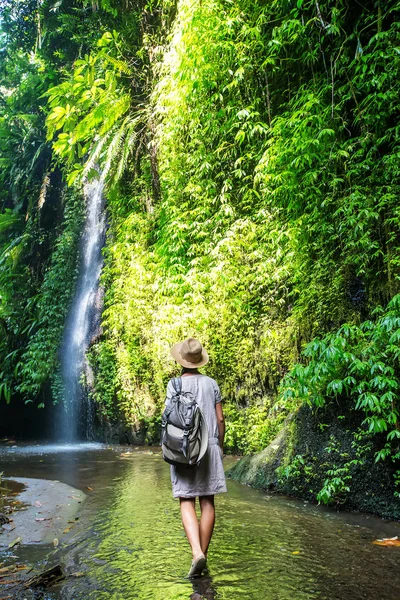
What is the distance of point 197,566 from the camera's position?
9.71 ft

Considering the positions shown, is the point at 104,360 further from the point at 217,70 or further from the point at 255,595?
the point at 255,595

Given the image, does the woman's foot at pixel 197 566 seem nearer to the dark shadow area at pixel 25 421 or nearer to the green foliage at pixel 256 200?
the green foliage at pixel 256 200

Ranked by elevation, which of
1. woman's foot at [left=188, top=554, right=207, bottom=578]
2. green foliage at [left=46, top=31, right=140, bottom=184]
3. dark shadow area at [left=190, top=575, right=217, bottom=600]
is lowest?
dark shadow area at [left=190, top=575, right=217, bottom=600]

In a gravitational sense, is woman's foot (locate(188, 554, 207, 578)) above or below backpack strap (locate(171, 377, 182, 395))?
below

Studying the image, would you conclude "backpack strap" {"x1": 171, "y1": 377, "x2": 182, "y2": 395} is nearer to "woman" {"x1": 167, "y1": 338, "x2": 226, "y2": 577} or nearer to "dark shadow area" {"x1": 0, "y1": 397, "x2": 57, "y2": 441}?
"woman" {"x1": 167, "y1": 338, "x2": 226, "y2": 577}

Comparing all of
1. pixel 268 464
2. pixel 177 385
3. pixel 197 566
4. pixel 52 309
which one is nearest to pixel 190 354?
pixel 177 385

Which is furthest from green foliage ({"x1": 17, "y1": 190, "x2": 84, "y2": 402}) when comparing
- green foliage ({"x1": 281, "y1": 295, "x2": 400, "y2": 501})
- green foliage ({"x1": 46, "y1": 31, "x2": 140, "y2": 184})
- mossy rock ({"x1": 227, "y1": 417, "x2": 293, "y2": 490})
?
green foliage ({"x1": 281, "y1": 295, "x2": 400, "y2": 501})

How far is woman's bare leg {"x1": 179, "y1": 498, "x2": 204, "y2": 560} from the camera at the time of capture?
3.03m

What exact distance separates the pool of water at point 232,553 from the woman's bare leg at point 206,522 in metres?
0.16

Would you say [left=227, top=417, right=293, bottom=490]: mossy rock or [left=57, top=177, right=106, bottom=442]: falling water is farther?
[left=57, top=177, right=106, bottom=442]: falling water

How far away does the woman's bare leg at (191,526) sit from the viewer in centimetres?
303

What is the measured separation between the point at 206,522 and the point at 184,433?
0.60 metres

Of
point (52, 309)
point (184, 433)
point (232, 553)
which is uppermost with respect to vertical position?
point (52, 309)

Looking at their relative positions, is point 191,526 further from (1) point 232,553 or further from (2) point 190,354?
(2) point 190,354
